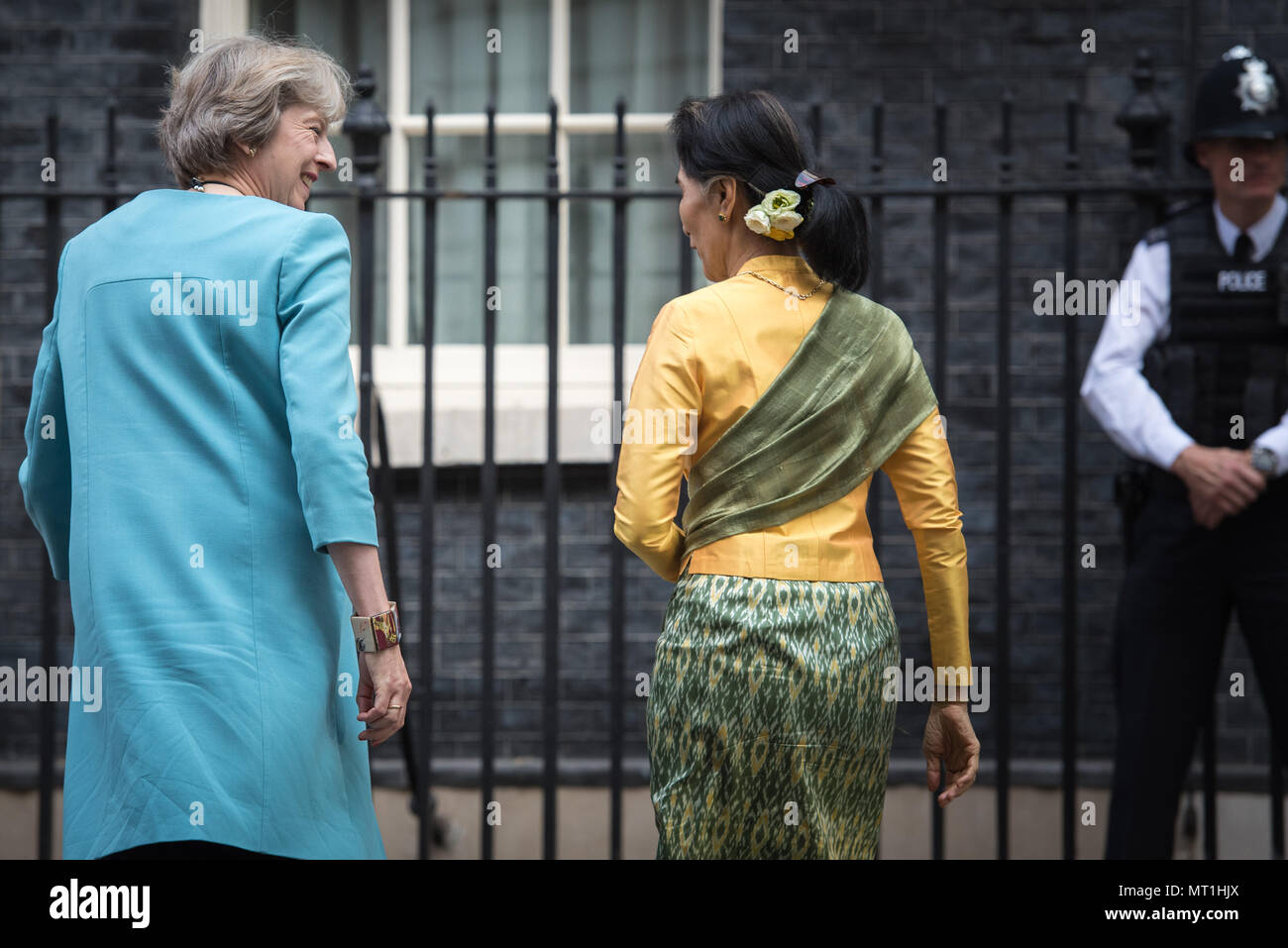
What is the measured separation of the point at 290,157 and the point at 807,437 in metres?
1.07

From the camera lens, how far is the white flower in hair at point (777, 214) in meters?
2.26

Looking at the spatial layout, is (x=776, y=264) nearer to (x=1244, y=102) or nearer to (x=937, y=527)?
(x=937, y=527)

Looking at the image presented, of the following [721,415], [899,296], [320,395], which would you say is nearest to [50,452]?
[320,395]

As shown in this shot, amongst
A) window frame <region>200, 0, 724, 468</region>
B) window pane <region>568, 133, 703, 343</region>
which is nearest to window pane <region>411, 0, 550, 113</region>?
window frame <region>200, 0, 724, 468</region>

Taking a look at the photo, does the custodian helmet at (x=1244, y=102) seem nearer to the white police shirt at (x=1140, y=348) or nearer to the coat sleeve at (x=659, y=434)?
the white police shirt at (x=1140, y=348)

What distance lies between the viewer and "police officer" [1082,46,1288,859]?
347 centimetres

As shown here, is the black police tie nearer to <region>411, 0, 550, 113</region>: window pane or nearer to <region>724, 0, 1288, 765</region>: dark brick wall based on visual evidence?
<region>724, 0, 1288, 765</region>: dark brick wall

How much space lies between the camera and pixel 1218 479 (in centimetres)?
338

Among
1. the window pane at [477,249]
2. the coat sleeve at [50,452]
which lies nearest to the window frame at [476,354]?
the window pane at [477,249]

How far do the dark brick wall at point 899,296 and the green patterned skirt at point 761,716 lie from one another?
8.77ft

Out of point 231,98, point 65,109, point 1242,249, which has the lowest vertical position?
point 1242,249

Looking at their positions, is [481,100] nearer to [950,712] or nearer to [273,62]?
[273,62]

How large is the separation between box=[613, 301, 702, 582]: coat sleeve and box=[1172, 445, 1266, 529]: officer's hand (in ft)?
5.86

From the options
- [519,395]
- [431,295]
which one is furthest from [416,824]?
[431,295]
